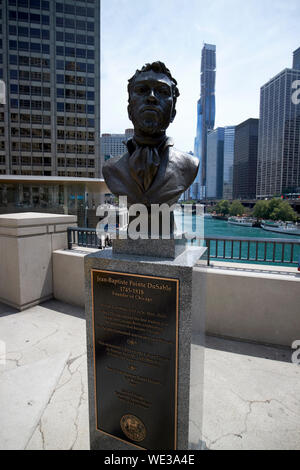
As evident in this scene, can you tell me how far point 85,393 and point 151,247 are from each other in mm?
2163

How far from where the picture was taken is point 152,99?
248 cm

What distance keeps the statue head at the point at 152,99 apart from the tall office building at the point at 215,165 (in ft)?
485

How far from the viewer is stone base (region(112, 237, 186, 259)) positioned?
7.96 feet

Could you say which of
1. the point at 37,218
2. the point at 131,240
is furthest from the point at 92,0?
the point at 131,240

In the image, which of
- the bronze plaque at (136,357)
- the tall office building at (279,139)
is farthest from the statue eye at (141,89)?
the tall office building at (279,139)

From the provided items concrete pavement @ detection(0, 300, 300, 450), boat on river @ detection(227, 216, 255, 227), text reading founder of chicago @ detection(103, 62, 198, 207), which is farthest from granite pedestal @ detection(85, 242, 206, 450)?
boat on river @ detection(227, 216, 255, 227)

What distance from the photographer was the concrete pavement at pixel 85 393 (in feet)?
8.68

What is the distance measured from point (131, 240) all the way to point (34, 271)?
4.14 m

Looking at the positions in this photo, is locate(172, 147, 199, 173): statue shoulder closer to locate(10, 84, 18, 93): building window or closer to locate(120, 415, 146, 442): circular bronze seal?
locate(120, 415, 146, 442): circular bronze seal

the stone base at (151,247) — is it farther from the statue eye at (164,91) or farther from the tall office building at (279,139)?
the tall office building at (279,139)

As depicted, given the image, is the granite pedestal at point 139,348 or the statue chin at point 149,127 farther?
the statue chin at point 149,127

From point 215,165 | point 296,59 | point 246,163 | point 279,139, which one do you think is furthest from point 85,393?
point 215,165

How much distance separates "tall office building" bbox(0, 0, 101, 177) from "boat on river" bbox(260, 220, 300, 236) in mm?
38707

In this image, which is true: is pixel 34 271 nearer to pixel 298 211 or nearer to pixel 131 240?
pixel 131 240
